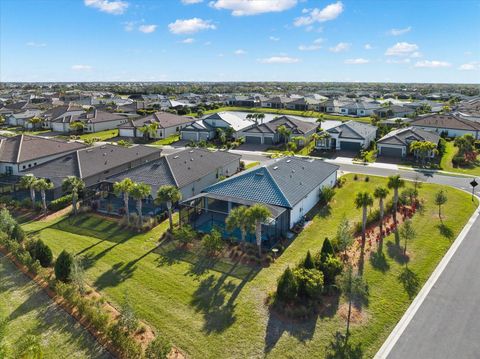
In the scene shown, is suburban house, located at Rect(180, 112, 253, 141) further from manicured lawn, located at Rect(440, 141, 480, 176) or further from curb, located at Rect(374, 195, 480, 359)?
curb, located at Rect(374, 195, 480, 359)

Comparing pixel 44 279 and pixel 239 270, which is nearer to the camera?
pixel 44 279

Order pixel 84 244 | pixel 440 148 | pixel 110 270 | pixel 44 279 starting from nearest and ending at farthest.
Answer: pixel 44 279 → pixel 110 270 → pixel 84 244 → pixel 440 148

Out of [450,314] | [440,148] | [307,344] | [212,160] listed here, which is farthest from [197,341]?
[440,148]

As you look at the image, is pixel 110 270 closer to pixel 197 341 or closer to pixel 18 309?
pixel 18 309

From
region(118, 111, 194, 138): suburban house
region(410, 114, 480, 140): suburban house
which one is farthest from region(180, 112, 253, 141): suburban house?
region(410, 114, 480, 140): suburban house

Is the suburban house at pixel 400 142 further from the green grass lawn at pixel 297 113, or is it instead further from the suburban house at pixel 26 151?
the suburban house at pixel 26 151

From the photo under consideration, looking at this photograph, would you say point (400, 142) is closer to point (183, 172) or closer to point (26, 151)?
point (183, 172)

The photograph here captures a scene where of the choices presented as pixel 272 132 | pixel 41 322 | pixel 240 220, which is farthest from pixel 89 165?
pixel 272 132
